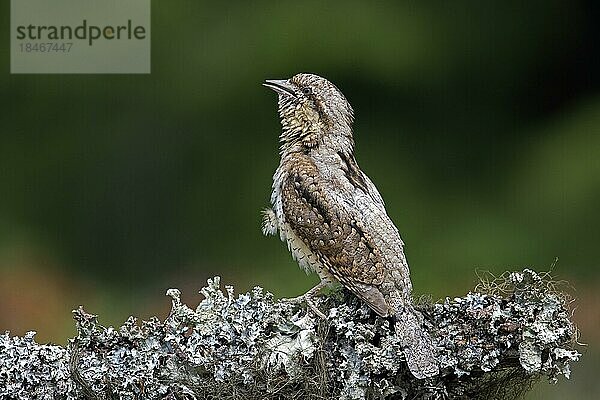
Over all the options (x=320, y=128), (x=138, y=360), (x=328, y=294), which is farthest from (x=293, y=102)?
(x=138, y=360)

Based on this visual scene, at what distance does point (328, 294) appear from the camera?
3.82 feet

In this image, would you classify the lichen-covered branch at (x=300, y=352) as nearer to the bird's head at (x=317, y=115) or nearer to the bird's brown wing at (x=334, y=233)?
the bird's brown wing at (x=334, y=233)

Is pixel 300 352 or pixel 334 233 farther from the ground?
pixel 334 233

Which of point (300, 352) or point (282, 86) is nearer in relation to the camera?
point (300, 352)

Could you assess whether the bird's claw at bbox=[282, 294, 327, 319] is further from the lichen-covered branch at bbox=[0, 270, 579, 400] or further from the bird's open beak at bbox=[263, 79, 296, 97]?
the bird's open beak at bbox=[263, 79, 296, 97]

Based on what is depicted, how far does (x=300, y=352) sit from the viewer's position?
1.08 m

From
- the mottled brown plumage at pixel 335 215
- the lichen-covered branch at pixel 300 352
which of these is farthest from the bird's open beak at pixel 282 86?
the lichen-covered branch at pixel 300 352

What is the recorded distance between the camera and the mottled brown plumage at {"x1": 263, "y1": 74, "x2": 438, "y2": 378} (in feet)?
3.46

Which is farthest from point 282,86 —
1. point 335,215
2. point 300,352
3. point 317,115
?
point 300,352

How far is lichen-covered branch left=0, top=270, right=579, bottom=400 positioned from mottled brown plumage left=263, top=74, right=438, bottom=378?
0.10 feet

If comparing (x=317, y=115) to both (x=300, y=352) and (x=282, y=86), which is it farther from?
(x=300, y=352)

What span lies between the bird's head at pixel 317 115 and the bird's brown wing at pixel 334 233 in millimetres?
35

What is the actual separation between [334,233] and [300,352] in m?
0.13

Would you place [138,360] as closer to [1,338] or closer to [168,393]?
[168,393]
